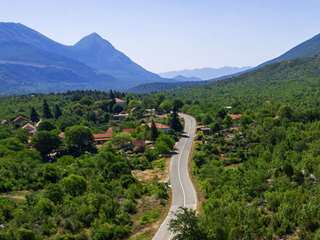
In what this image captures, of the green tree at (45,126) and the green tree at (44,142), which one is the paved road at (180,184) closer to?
the green tree at (44,142)

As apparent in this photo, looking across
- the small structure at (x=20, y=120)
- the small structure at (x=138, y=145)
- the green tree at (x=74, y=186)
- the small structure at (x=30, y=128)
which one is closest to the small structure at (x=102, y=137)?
the small structure at (x=138, y=145)

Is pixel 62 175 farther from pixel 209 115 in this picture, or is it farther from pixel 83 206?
pixel 209 115

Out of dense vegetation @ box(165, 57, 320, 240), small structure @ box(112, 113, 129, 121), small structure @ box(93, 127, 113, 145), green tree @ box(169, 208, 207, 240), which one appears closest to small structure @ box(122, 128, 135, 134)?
small structure @ box(93, 127, 113, 145)

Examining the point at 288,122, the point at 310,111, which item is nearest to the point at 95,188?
the point at 288,122

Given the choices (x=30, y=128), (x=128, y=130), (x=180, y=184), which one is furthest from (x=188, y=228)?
(x=30, y=128)

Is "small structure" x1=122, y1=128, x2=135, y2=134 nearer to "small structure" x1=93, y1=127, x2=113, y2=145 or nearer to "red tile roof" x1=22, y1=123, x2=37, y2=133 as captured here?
"small structure" x1=93, y1=127, x2=113, y2=145

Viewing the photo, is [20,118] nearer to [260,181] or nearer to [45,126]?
[45,126]
